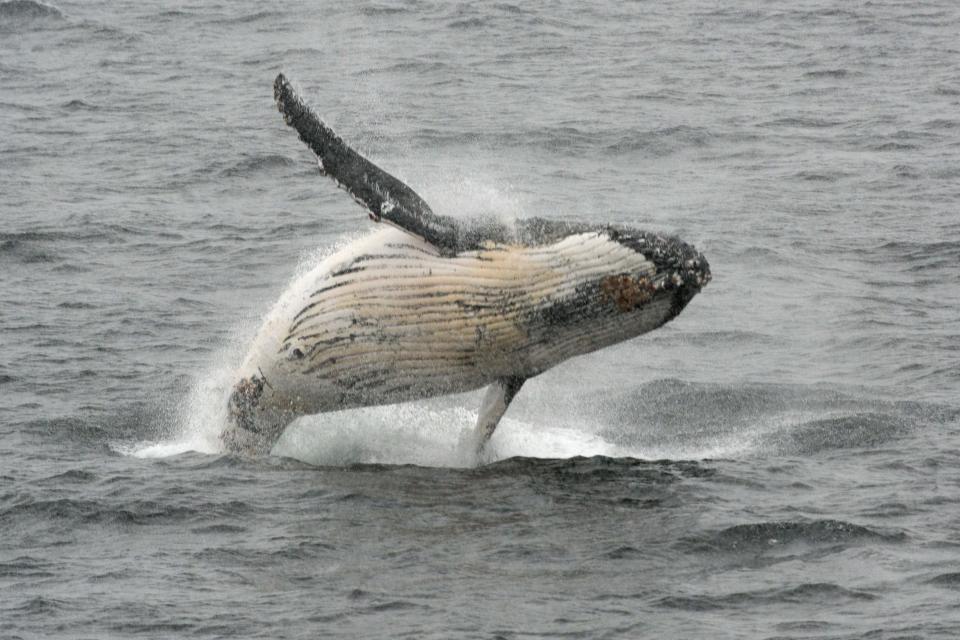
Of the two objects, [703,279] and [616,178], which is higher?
[703,279]

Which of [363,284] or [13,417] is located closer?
[363,284]

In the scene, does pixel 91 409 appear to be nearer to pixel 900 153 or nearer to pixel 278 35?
pixel 900 153

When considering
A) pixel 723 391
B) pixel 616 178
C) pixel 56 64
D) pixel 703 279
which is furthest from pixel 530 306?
pixel 56 64

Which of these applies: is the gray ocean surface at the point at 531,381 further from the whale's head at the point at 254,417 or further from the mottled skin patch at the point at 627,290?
the mottled skin patch at the point at 627,290

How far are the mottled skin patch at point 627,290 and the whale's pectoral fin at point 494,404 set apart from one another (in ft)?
4.64

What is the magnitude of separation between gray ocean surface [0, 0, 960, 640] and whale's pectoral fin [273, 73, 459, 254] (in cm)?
54

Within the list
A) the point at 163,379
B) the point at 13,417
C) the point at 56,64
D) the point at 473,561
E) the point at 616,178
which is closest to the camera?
the point at 473,561

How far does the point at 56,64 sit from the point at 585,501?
26.2m

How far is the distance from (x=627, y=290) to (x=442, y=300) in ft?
5.43

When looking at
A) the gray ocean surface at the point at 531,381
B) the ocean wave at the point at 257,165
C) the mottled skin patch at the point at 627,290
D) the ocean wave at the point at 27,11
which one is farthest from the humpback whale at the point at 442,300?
the ocean wave at the point at 27,11

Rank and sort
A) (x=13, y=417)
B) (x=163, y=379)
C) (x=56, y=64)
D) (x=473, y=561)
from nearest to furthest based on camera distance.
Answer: (x=473, y=561) → (x=13, y=417) → (x=163, y=379) → (x=56, y=64)

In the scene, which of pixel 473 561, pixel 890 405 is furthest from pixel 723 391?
pixel 473 561

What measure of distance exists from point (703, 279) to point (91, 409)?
7244mm

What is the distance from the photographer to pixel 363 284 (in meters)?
16.2
